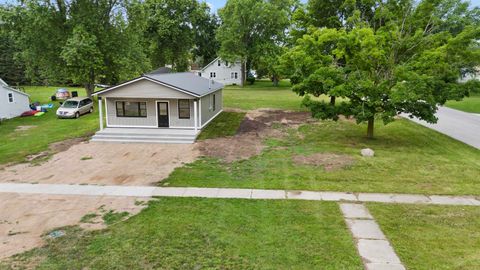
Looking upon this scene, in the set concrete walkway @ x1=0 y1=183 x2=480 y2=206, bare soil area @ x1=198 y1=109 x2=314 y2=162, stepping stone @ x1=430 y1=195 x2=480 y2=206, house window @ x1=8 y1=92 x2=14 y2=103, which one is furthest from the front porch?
house window @ x1=8 y1=92 x2=14 y2=103

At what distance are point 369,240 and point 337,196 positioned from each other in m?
2.87

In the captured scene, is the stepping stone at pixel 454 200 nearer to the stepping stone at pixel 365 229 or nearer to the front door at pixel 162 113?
the stepping stone at pixel 365 229

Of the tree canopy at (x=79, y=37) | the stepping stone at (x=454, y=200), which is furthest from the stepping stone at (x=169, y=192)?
the tree canopy at (x=79, y=37)

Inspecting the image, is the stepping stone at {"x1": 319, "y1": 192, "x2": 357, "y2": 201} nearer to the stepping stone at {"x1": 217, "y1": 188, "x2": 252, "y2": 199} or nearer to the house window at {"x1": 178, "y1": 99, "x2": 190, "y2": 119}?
the stepping stone at {"x1": 217, "y1": 188, "x2": 252, "y2": 199}

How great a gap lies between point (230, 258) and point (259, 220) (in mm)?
2046

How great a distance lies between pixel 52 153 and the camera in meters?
17.0

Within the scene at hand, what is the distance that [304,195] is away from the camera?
36.9 feet

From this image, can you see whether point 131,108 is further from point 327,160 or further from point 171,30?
point 171,30

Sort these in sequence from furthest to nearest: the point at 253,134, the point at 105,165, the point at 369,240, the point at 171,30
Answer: the point at 171,30, the point at 253,134, the point at 105,165, the point at 369,240

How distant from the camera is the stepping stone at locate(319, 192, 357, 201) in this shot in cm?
1091

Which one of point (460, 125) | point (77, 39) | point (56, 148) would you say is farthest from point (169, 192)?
point (77, 39)

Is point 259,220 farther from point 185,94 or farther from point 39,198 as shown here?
point 185,94

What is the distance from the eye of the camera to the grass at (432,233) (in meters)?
7.38

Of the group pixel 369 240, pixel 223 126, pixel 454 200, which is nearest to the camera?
pixel 369 240
